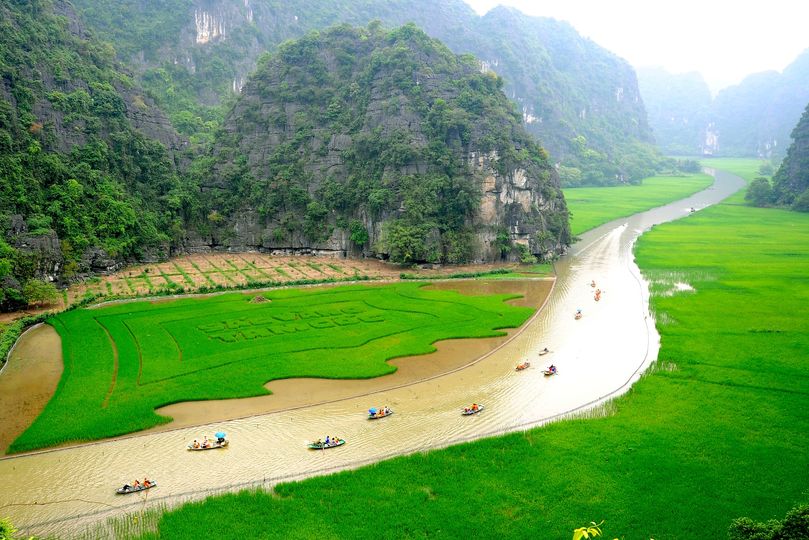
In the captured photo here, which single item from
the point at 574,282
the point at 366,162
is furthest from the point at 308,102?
the point at 574,282

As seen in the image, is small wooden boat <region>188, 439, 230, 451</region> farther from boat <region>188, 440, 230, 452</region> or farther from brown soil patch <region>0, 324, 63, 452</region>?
brown soil patch <region>0, 324, 63, 452</region>

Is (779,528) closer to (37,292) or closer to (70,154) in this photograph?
(37,292)

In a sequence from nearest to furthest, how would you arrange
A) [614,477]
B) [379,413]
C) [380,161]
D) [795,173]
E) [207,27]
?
[614,477] < [379,413] < [380,161] < [795,173] < [207,27]

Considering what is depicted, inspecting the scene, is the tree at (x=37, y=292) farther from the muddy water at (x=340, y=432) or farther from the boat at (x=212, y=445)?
the boat at (x=212, y=445)

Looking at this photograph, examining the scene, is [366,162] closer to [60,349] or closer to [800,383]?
[60,349]

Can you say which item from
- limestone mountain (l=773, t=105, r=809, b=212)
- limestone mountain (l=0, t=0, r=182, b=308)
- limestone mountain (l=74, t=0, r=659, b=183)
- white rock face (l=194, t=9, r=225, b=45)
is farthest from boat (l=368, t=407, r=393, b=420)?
white rock face (l=194, t=9, r=225, b=45)

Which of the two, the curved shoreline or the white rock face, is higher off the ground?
the white rock face

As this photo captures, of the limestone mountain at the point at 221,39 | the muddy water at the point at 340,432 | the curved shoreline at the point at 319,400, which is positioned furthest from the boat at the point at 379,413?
the limestone mountain at the point at 221,39

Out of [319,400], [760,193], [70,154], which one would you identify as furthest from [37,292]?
[760,193]
